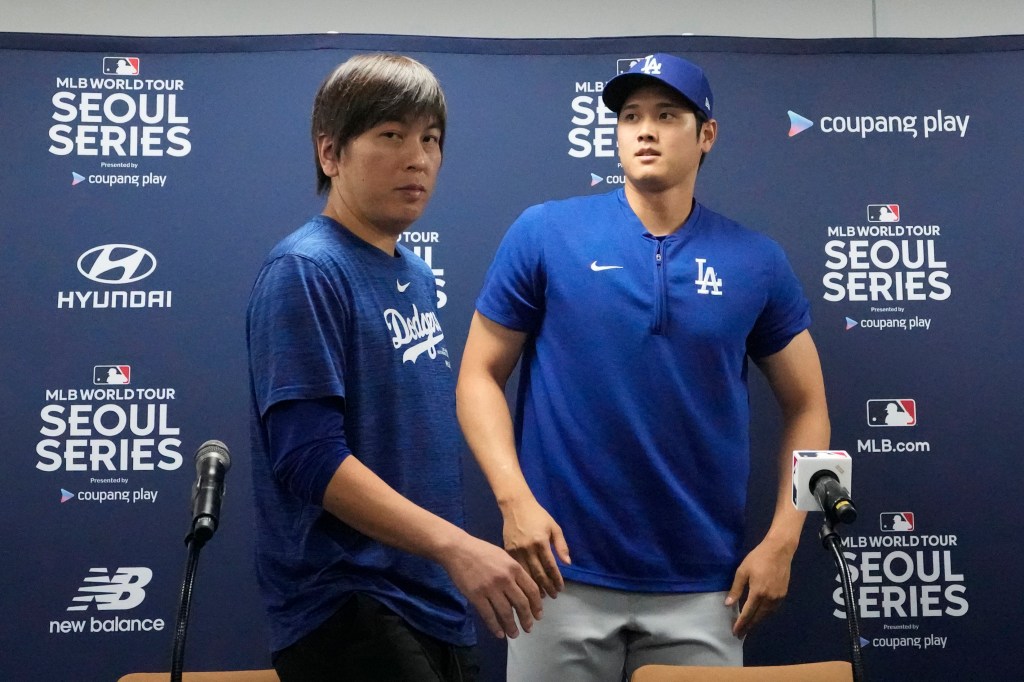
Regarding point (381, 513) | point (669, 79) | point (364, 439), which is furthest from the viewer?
point (669, 79)

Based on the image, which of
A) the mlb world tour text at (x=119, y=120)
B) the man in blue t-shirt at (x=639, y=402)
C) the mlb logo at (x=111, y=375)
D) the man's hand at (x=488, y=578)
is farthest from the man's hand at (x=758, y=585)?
the mlb world tour text at (x=119, y=120)

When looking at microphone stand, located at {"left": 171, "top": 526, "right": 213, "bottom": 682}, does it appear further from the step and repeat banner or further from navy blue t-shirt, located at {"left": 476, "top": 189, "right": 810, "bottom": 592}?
the step and repeat banner

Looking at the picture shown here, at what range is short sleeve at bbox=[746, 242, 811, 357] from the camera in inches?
85.4

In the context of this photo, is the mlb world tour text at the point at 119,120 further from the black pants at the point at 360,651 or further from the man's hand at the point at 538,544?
the black pants at the point at 360,651

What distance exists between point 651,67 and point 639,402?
0.73 metres

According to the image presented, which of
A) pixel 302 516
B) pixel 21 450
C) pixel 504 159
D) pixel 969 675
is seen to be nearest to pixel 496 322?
pixel 504 159

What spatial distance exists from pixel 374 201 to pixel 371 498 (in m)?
0.49

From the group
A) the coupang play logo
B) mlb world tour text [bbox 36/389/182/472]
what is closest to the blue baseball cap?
the coupang play logo

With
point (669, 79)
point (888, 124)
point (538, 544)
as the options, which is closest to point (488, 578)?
point (538, 544)

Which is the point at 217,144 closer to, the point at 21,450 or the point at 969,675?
the point at 21,450

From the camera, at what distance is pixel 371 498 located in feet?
4.26

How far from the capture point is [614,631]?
6.55 ft

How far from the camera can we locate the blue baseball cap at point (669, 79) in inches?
82.9

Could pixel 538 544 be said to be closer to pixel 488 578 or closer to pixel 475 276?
pixel 488 578
